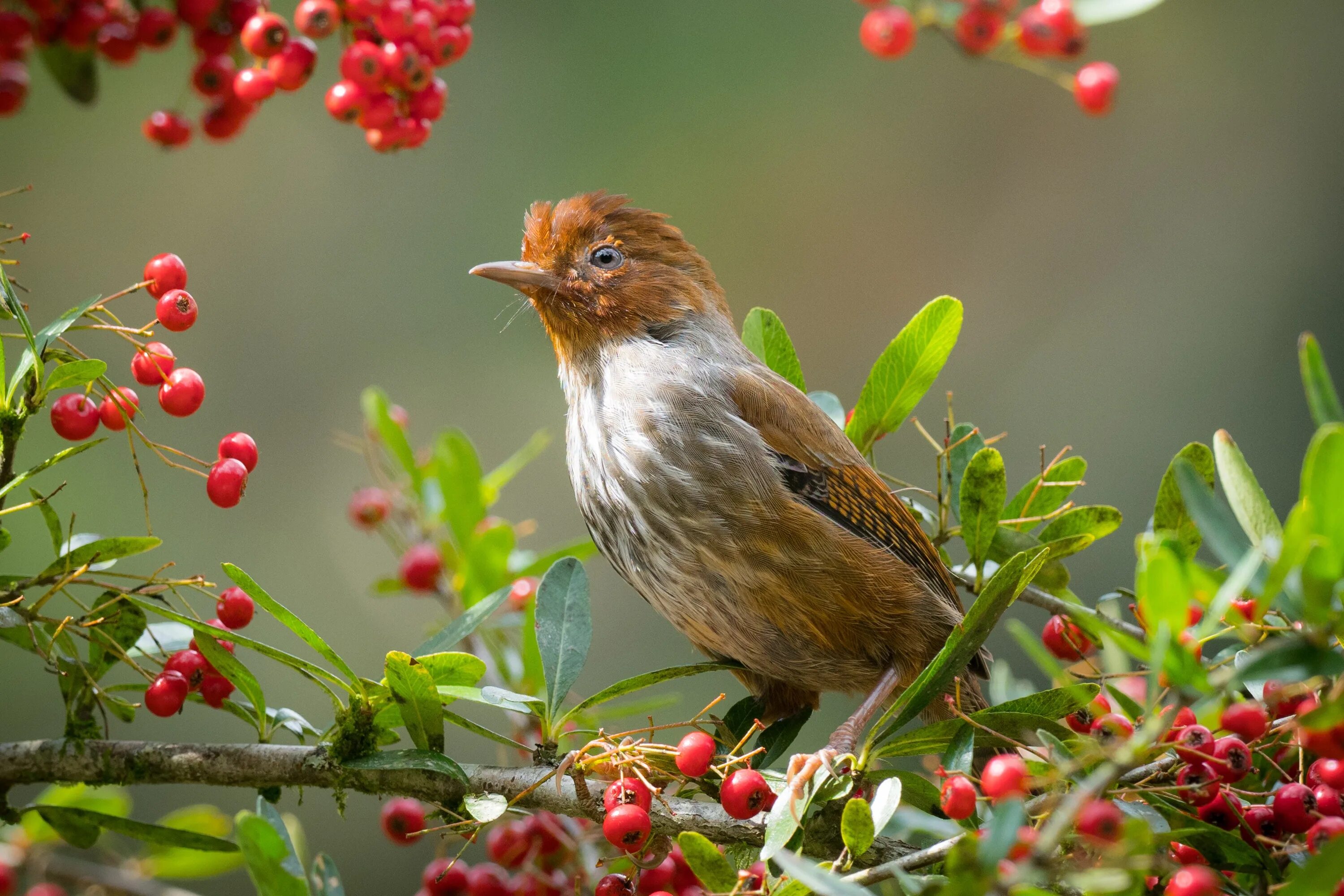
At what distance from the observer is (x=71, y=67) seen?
2148 millimetres

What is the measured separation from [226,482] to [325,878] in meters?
0.64

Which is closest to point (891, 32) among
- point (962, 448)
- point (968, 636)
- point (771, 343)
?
point (771, 343)

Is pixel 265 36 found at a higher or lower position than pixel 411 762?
higher

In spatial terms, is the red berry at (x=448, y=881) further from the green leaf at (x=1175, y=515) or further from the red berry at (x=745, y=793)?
the green leaf at (x=1175, y=515)

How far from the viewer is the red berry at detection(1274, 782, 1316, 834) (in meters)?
1.65

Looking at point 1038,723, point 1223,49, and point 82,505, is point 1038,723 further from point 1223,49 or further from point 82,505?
point 1223,49

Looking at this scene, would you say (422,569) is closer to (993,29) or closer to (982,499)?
(982,499)

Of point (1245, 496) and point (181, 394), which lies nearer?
point (1245, 496)

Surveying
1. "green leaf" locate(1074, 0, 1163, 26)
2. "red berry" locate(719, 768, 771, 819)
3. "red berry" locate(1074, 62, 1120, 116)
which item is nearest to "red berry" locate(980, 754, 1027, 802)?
"red berry" locate(719, 768, 771, 819)

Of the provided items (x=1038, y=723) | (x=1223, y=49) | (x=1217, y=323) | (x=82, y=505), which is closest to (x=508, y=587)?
(x=1038, y=723)

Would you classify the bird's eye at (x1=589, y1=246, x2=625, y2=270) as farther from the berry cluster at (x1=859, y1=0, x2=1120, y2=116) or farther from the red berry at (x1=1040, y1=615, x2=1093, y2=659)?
the red berry at (x1=1040, y1=615, x2=1093, y2=659)

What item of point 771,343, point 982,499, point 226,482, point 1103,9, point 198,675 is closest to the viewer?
point 226,482

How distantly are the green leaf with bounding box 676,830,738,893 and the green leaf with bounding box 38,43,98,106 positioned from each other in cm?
166

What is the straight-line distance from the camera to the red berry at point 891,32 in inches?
112
